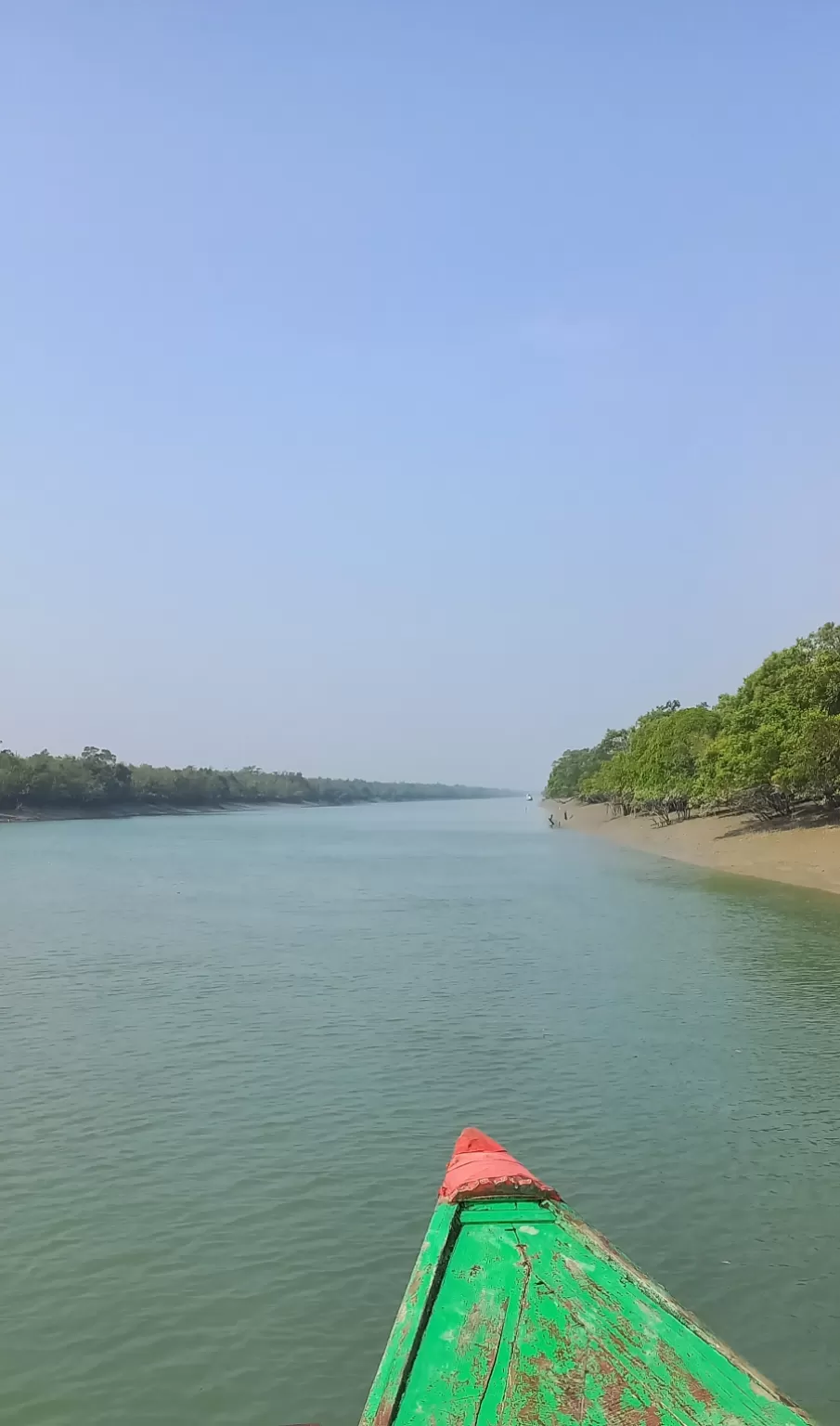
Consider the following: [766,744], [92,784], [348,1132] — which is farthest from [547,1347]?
[92,784]

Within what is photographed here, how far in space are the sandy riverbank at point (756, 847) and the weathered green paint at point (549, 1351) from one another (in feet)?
102

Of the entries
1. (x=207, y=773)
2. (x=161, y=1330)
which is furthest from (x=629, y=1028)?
(x=207, y=773)

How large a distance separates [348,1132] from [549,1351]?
281 inches

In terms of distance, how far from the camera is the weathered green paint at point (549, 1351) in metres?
4.92

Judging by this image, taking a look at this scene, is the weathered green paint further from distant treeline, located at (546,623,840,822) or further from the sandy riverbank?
distant treeline, located at (546,623,840,822)

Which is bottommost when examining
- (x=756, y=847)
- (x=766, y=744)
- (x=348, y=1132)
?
(x=348, y=1132)

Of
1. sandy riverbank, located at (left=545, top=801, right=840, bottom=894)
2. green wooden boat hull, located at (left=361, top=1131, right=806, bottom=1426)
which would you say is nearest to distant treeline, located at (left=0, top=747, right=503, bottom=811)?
sandy riverbank, located at (left=545, top=801, right=840, bottom=894)

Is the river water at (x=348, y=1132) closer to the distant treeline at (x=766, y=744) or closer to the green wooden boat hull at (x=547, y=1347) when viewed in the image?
the green wooden boat hull at (x=547, y=1347)

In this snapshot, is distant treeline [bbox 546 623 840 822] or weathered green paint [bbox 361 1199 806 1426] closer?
weathered green paint [bbox 361 1199 806 1426]

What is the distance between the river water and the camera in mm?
7672

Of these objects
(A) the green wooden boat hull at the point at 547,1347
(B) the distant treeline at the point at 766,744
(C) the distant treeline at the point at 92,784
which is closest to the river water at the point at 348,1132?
(A) the green wooden boat hull at the point at 547,1347

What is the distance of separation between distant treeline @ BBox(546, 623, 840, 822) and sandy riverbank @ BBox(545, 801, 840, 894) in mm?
1539

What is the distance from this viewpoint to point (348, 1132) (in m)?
12.1

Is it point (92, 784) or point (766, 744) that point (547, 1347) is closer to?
point (766, 744)
